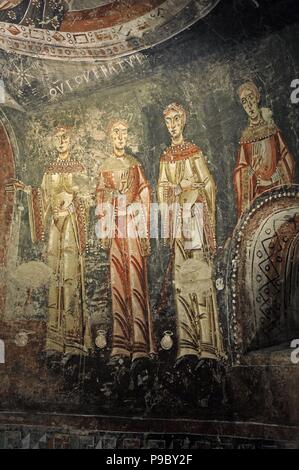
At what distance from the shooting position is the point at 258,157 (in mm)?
6535

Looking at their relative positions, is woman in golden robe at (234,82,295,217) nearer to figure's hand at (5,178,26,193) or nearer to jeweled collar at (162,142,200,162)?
jeweled collar at (162,142,200,162)

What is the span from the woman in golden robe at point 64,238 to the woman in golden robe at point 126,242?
0.31m

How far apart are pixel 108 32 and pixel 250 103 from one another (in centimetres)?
175

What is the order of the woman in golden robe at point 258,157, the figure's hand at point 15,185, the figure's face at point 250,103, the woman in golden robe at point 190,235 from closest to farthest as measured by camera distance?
the woman in golden robe at point 258,157
the figure's face at point 250,103
the woman in golden robe at point 190,235
the figure's hand at point 15,185

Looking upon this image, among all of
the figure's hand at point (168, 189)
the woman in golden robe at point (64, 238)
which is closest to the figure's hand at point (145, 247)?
the figure's hand at point (168, 189)

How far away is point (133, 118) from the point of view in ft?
24.0

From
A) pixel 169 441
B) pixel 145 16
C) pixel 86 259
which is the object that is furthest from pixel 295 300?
pixel 145 16

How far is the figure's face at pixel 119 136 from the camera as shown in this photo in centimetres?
737

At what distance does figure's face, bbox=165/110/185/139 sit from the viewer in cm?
702

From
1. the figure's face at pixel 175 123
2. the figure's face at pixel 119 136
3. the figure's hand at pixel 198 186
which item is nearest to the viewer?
the figure's hand at pixel 198 186

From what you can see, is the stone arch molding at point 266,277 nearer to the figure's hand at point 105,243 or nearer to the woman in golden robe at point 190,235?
the woman in golden robe at point 190,235

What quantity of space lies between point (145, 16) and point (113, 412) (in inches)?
167

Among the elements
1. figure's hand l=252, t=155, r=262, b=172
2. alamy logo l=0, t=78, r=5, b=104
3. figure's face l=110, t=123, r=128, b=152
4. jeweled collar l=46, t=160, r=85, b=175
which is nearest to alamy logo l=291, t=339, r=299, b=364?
figure's hand l=252, t=155, r=262, b=172
